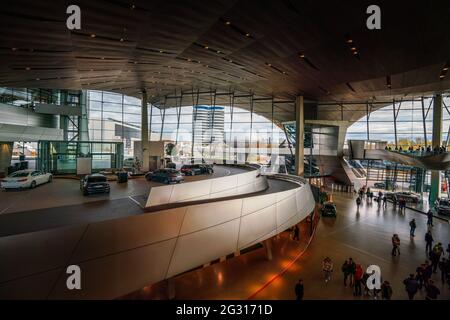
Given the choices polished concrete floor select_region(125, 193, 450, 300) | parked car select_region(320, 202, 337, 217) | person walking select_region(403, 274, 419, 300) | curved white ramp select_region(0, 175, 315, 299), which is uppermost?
curved white ramp select_region(0, 175, 315, 299)

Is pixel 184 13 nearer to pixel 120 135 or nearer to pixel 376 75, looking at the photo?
pixel 376 75

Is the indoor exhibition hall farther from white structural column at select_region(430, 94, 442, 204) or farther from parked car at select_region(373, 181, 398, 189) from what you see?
parked car at select_region(373, 181, 398, 189)

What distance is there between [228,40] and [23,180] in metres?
12.3

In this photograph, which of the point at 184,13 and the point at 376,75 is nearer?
the point at 184,13

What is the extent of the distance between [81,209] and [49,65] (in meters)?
9.54

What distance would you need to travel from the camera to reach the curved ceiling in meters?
7.90

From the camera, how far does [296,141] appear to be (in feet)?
88.6

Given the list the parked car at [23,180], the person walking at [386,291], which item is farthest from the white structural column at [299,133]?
the parked car at [23,180]

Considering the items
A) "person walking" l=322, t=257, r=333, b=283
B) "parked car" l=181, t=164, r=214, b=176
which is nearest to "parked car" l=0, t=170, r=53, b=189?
"parked car" l=181, t=164, r=214, b=176

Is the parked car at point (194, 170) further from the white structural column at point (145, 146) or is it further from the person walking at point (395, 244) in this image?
the person walking at point (395, 244)

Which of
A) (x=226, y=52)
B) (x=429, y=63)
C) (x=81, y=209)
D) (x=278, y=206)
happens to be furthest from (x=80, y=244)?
(x=429, y=63)

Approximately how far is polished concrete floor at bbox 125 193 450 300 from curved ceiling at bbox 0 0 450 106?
10.1 meters

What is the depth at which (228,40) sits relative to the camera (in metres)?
11.4

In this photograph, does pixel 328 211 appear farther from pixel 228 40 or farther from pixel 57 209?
pixel 57 209
